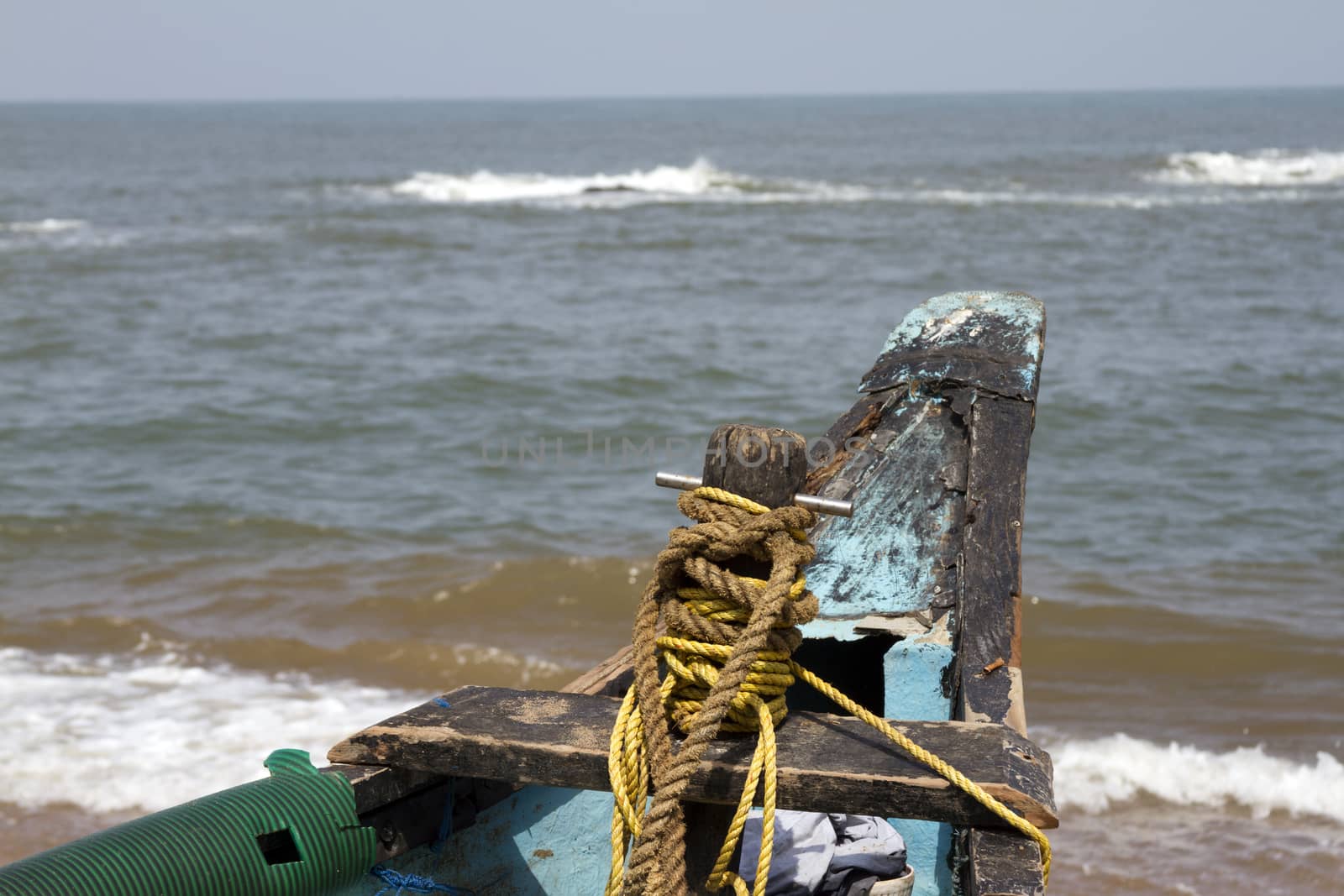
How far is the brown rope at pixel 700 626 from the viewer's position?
1602 mm

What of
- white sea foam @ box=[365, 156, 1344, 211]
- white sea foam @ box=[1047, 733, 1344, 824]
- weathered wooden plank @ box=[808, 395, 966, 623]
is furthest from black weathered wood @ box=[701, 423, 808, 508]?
white sea foam @ box=[365, 156, 1344, 211]

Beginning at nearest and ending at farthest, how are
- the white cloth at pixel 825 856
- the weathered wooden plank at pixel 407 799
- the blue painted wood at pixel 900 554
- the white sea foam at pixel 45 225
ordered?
the weathered wooden plank at pixel 407 799 → the blue painted wood at pixel 900 554 → the white cloth at pixel 825 856 → the white sea foam at pixel 45 225

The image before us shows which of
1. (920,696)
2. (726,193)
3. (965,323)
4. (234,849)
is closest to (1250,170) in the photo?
(726,193)

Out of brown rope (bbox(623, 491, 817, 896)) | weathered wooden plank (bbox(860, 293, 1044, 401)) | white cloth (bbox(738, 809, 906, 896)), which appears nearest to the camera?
brown rope (bbox(623, 491, 817, 896))

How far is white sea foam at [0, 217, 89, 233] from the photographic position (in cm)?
2342

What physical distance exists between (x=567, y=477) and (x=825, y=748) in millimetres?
7669

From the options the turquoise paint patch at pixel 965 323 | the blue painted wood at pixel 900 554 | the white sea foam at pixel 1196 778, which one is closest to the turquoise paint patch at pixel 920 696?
the blue painted wood at pixel 900 554

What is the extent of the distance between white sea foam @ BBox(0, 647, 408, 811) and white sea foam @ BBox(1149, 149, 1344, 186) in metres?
31.2

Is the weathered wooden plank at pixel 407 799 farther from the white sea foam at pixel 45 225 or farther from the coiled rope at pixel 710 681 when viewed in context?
the white sea foam at pixel 45 225

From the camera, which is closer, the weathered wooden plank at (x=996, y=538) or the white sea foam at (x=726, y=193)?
the weathered wooden plank at (x=996, y=538)

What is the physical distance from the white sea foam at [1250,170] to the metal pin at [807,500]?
33617mm

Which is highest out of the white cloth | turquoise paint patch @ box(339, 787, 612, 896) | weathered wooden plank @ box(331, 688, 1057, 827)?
weathered wooden plank @ box(331, 688, 1057, 827)

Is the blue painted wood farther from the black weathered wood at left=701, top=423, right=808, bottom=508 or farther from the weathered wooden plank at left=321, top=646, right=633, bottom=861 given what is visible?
the black weathered wood at left=701, top=423, right=808, bottom=508

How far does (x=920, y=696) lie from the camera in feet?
8.77
